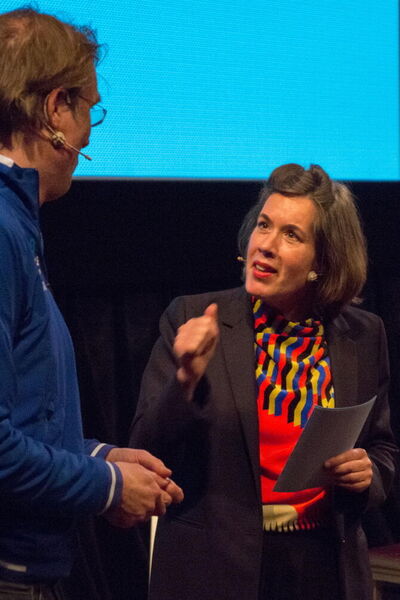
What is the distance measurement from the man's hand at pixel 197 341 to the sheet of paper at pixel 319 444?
0.25 meters

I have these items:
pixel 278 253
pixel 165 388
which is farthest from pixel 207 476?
pixel 278 253

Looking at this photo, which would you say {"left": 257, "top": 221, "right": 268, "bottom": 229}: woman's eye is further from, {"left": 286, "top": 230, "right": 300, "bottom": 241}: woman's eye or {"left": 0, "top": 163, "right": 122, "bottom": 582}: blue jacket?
{"left": 0, "top": 163, "right": 122, "bottom": 582}: blue jacket

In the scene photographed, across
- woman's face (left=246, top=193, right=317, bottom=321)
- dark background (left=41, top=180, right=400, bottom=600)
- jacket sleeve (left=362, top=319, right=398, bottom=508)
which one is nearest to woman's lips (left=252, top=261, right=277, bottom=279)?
woman's face (left=246, top=193, right=317, bottom=321)

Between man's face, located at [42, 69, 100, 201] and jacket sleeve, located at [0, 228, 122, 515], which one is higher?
man's face, located at [42, 69, 100, 201]


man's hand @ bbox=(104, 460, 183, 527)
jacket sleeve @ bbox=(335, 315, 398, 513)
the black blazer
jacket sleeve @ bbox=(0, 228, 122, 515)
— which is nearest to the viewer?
jacket sleeve @ bbox=(0, 228, 122, 515)

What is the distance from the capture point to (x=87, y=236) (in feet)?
9.25

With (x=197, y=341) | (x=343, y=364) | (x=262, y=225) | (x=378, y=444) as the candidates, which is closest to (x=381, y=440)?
(x=378, y=444)

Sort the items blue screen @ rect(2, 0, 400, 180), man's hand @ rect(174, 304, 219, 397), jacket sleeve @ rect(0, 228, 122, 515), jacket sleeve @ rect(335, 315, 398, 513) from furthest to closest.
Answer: blue screen @ rect(2, 0, 400, 180), jacket sleeve @ rect(335, 315, 398, 513), man's hand @ rect(174, 304, 219, 397), jacket sleeve @ rect(0, 228, 122, 515)

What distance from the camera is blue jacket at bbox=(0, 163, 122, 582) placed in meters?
1.23

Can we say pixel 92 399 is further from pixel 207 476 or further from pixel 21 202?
pixel 21 202

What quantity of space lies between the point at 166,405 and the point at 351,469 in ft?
1.48

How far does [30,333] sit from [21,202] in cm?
20

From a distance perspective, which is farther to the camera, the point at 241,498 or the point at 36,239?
the point at 241,498

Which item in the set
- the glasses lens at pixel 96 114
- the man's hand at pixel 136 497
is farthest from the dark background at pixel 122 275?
the man's hand at pixel 136 497
